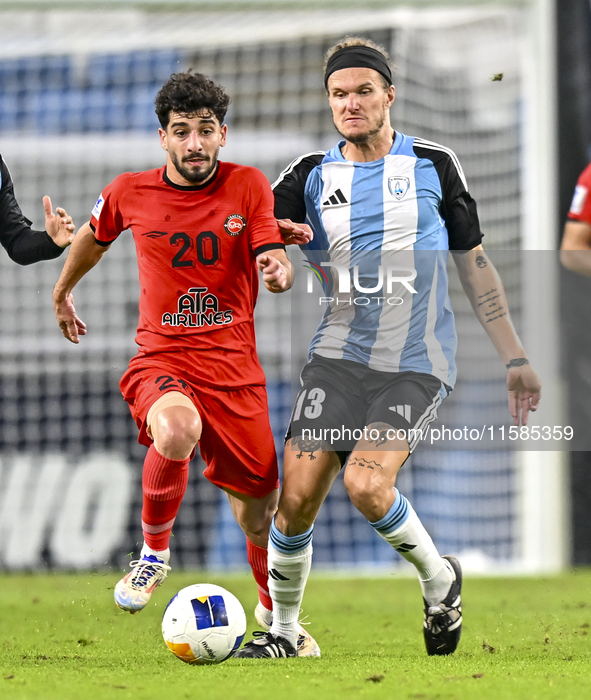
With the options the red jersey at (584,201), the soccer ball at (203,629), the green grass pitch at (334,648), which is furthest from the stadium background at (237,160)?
the soccer ball at (203,629)

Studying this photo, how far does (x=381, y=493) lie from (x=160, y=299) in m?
1.29

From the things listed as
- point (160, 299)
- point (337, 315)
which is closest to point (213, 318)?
point (160, 299)

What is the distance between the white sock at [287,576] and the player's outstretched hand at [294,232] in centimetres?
126

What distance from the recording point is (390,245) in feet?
15.5

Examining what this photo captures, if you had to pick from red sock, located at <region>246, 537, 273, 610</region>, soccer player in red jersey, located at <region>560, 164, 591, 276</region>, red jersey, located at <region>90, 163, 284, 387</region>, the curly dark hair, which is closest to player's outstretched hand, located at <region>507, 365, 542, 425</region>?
soccer player in red jersey, located at <region>560, 164, 591, 276</region>

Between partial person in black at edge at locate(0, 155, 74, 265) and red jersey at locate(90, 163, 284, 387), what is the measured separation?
451mm

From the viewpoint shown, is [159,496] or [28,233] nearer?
[159,496]

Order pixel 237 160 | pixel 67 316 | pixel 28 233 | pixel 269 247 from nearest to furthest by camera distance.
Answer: pixel 269 247 < pixel 67 316 < pixel 28 233 < pixel 237 160

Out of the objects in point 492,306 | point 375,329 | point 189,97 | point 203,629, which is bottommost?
point 203,629

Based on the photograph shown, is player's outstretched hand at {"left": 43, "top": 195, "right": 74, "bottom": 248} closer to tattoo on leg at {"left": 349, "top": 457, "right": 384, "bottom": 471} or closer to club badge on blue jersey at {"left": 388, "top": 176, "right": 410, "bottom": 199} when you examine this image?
club badge on blue jersey at {"left": 388, "top": 176, "right": 410, "bottom": 199}

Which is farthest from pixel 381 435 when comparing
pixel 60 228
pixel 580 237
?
pixel 60 228

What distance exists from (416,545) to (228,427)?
0.97 meters

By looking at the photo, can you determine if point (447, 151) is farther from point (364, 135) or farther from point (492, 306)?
point (492, 306)

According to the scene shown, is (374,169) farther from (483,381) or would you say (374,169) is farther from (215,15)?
(215,15)
